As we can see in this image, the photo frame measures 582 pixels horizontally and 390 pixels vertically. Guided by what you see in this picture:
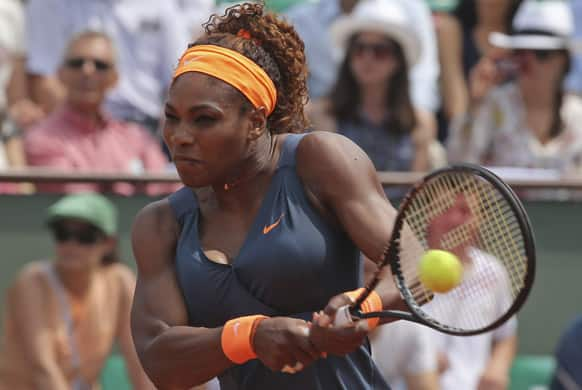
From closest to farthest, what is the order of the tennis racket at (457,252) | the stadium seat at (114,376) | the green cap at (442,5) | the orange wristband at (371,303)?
the tennis racket at (457,252), the orange wristband at (371,303), the stadium seat at (114,376), the green cap at (442,5)

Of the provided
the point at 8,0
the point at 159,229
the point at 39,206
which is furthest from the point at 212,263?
the point at 8,0

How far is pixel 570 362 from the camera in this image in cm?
470

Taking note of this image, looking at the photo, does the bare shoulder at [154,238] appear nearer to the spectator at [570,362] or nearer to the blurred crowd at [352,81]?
the spectator at [570,362]

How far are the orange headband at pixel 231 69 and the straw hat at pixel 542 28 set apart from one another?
12.2 ft

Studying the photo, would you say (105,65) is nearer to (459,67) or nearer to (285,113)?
(459,67)

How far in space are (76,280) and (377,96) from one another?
1781 mm

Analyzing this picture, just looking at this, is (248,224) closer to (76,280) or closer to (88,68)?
(76,280)

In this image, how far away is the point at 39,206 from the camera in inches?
235

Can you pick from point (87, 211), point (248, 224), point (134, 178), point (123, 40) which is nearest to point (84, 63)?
point (123, 40)

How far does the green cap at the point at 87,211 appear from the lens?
18.2ft

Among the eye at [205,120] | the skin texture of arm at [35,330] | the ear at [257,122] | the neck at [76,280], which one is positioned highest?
the eye at [205,120]

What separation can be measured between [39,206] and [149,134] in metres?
0.72

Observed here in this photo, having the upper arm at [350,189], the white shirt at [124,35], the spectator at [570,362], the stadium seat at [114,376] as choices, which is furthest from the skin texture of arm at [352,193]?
the white shirt at [124,35]

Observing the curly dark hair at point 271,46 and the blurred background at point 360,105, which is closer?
the curly dark hair at point 271,46
